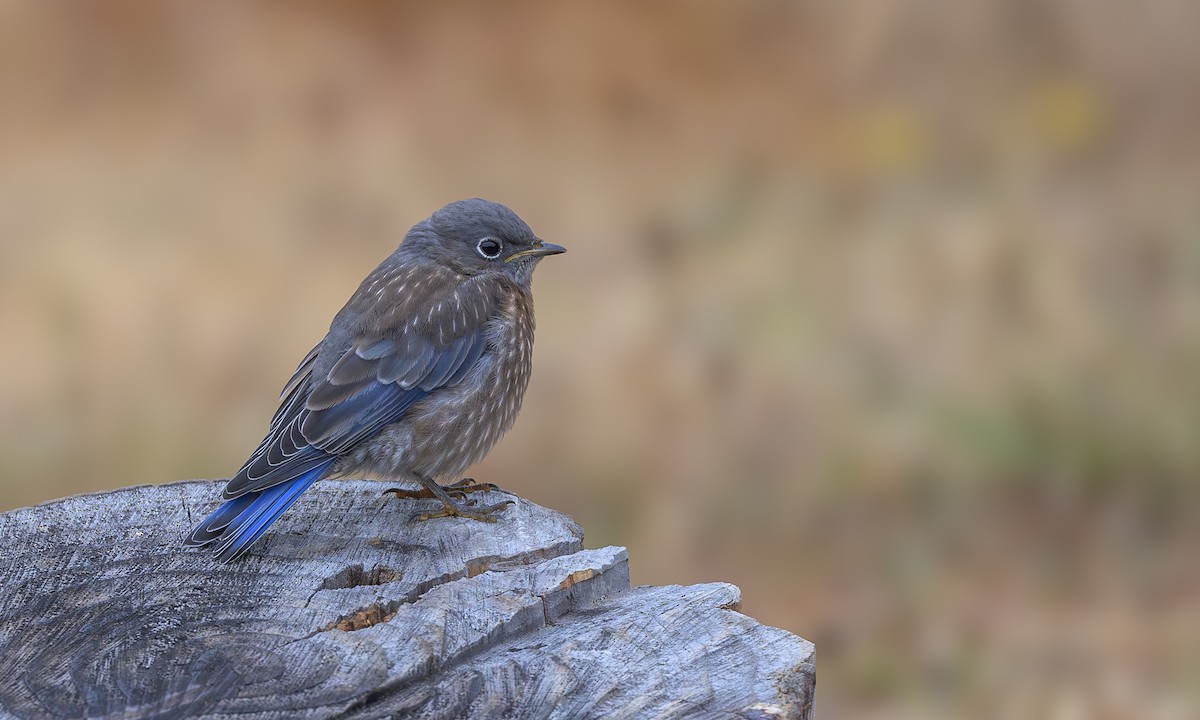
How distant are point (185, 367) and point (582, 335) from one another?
7.89ft

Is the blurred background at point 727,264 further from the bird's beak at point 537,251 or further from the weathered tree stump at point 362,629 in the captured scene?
the weathered tree stump at point 362,629

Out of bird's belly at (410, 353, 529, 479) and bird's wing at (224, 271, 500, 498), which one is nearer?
bird's wing at (224, 271, 500, 498)

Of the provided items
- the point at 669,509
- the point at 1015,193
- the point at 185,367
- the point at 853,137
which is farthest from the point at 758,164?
the point at 185,367

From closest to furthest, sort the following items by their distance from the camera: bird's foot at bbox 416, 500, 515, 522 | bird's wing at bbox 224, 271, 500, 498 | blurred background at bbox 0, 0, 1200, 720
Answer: bird's foot at bbox 416, 500, 515, 522, bird's wing at bbox 224, 271, 500, 498, blurred background at bbox 0, 0, 1200, 720

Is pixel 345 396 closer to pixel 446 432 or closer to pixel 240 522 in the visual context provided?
pixel 446 432

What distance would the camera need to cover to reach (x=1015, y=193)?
8.04m

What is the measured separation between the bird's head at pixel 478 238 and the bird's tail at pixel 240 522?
4.72 feet

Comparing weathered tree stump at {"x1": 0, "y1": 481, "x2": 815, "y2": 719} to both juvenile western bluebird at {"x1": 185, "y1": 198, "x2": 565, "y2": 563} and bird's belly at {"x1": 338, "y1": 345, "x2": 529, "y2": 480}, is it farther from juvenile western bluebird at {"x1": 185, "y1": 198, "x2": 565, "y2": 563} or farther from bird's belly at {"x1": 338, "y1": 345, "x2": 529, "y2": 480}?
bird's belly at {"x1": 338, "y1": 345, "x2": 529, "y2": 480}

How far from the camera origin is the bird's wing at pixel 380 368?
4309 mm

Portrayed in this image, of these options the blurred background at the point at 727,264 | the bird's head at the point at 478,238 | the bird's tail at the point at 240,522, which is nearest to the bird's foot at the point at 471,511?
the bird's tail at the point at 240,522

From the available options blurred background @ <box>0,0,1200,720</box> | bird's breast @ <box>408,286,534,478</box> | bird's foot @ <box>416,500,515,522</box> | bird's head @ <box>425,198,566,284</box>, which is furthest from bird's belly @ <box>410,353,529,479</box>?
blurred background @ <box>0,0,1200,720</box>

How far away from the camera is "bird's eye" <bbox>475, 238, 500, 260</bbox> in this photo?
5.16m

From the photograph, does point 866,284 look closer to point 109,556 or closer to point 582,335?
point 582,335

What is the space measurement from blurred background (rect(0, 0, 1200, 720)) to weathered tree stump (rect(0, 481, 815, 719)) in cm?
336
